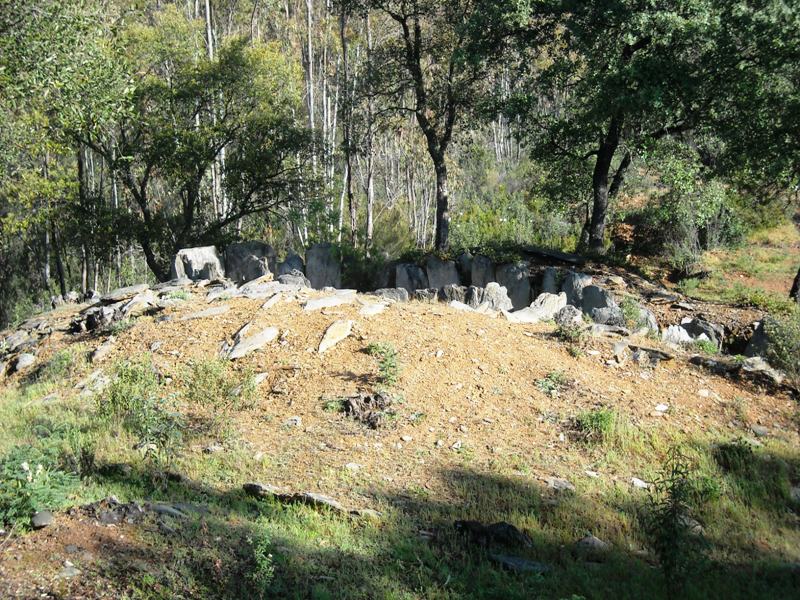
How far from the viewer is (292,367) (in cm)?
848

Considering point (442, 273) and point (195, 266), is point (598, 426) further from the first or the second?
point (195, 266)

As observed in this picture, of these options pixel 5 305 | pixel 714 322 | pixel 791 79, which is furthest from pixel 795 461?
pixel 5 305

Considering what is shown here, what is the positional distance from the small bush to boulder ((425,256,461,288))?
308 inches

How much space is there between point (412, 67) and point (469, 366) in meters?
10.2

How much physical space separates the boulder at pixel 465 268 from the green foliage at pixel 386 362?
21.2 ft

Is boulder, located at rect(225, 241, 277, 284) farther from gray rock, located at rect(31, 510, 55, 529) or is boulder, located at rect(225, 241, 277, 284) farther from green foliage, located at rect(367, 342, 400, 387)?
gray rock, located at rect(31, 510, 55, 529)

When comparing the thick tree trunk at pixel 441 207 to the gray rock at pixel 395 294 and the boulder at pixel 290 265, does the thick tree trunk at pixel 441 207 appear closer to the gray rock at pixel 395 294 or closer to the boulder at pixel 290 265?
Answer: the boulder at pixel 290 265

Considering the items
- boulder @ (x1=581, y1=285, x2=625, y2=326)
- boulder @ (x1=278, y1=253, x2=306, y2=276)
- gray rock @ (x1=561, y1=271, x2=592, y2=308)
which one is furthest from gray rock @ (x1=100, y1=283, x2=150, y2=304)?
boulder @ (x1=581, y1=285, x2=625, y2=326)

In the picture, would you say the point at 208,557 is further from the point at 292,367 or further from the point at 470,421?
the point at 292,367

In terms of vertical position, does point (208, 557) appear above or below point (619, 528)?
above

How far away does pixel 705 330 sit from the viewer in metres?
11.2

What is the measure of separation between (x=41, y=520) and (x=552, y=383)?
544 centimetres

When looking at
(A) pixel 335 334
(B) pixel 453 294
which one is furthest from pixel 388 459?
(B) pixel 453 294

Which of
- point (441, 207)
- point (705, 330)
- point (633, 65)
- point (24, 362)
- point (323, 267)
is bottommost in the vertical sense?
point (24, 362)
